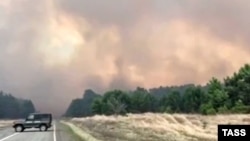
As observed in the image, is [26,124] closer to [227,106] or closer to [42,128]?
[42,128]

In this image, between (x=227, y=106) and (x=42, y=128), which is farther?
(x=227, y=106)

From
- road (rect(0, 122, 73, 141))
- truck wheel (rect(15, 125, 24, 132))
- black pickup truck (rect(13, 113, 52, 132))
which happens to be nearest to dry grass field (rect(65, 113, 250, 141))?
road (rect(0, 122, 73, 141))

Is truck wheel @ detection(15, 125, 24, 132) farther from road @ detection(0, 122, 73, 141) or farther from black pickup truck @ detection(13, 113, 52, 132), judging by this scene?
road @ detection(0, 122, 73, 141)

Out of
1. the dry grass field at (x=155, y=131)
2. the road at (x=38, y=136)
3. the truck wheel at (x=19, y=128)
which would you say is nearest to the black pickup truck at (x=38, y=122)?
the truck wheel at (x=19, y=128)

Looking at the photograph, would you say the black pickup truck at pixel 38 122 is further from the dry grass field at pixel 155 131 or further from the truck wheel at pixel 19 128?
the dry grass field at pixel 155 131

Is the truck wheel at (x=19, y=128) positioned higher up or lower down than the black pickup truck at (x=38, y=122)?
lower down

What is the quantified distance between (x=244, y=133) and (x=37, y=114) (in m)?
63.7

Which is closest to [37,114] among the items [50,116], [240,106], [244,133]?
[50,116]

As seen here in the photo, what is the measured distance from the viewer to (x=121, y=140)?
38625 millimetres

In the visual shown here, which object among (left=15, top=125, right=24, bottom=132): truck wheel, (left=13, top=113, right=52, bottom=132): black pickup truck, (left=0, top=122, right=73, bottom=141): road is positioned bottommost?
(left=0, top=122, right=73, bottom=141): road

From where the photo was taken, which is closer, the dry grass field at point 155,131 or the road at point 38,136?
the dry grass field at point 155,131

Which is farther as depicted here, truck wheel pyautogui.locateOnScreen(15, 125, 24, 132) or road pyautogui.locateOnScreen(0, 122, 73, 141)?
truck wheel pyautogui.locateOnScreen(15, 125, 24, 132)

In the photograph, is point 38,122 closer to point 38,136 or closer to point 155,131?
point 38,136

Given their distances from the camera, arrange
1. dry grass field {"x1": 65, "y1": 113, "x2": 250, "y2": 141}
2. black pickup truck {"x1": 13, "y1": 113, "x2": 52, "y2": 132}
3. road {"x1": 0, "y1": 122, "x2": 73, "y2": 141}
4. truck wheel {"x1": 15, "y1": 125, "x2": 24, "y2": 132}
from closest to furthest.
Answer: dry grass field {"x1": 65, "y1": 113, "x2": 250, "y2": 141}
road {"x1": 0, "y1": 122, "x2": 73, "y2": 141}
truck wheel {"x1": 15, "y1": 125, "x2": 24, "y2": 132}
black pickup truck {"x1": 13, "y1": 113, "x2": 52, "y2": 132}
